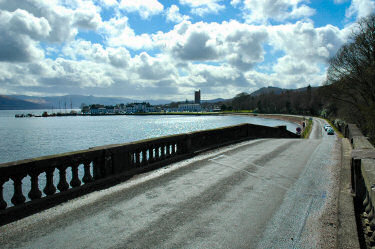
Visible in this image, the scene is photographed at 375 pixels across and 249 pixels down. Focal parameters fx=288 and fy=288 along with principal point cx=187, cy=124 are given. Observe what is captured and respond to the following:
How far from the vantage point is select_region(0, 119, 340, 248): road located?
14.0 ft

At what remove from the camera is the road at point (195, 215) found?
168 inches

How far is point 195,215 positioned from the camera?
205 inches

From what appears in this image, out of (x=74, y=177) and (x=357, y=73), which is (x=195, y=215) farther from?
(x=357, y=73)

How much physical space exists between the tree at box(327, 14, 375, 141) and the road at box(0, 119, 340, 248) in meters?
22.7

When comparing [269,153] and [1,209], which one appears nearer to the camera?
[1,209]

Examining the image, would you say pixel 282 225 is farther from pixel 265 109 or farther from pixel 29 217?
pixel 265 109

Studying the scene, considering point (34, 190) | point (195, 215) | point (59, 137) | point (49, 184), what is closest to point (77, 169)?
point (49, 184)

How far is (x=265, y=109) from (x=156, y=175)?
608ft

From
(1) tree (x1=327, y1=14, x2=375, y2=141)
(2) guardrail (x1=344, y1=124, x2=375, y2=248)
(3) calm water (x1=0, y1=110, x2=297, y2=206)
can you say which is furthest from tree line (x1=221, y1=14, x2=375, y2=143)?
(3) calm water (x1=0, y1=110, x2=297, y2=206)

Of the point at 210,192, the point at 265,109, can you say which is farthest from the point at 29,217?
the point at 265,109

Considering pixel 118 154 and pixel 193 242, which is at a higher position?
pixel 118 154

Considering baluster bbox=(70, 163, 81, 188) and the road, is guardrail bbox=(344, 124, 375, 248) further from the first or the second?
baluster bbox=(70, 163, 81, 188)

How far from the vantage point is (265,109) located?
186 m

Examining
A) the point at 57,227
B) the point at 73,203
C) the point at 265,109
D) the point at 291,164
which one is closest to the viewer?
the point at 57,227
